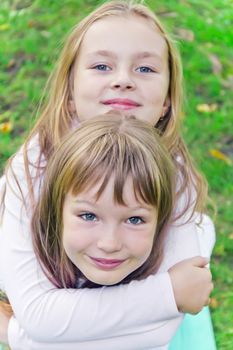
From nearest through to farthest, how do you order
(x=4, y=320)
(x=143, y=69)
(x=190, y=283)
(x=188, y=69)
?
(x=190, y=283), (x=143, y=69), (x=4, y=320), (x=188, y=69)

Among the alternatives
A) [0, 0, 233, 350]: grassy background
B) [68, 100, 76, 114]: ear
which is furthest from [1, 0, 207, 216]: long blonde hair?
[0, 0, 233, 350]: grassy background

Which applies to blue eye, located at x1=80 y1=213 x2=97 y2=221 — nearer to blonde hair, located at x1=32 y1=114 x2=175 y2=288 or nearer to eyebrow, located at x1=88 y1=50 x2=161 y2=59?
blonde hair, located at x1=32 y1=114 x2=175 y2=288

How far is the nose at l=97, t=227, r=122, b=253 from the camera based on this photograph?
2.14 meters

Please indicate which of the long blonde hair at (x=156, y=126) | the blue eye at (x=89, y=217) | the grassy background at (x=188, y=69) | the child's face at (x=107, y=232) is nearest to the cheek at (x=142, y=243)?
the child's face at (x=107, y=232)

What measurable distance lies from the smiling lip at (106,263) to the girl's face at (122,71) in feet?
1.42

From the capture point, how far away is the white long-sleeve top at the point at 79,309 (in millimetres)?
2275

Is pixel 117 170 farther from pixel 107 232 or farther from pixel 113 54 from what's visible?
pixel 113 54

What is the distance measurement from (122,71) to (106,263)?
1.83ft

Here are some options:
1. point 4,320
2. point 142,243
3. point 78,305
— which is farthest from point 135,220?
point 4,320

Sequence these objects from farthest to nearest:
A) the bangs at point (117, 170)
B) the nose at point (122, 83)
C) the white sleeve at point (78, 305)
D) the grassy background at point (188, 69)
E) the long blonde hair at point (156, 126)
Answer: the grassy background at point (188, 69) < the long blonde hair at point (156, 126) < the nose at point (122, 83) < the white sleeve at point (78, 305) < the bangs at point (117, 170)

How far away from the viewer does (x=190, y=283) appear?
2.38 meters

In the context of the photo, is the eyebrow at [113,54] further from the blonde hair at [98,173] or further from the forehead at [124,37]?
the blonde hair at [98,173]

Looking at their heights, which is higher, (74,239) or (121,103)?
(121,103)

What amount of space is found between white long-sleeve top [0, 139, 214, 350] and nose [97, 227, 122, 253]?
193mm
